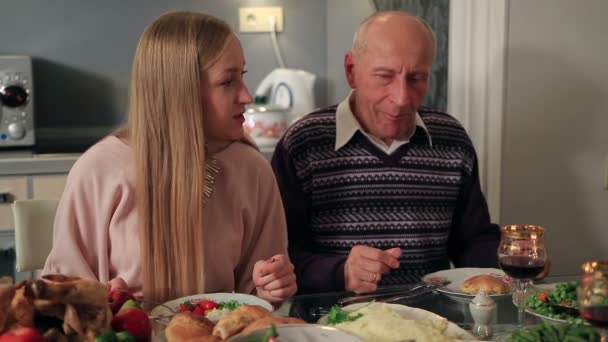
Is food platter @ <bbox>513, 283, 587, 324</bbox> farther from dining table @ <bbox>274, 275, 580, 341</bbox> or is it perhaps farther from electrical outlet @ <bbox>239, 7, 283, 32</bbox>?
electrical outlet @ <bbox>239, 7, 283, 32</bbox>

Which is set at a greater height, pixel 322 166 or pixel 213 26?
pixel 213 26

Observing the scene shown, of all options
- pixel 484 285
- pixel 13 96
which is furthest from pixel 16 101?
pixel 484 285

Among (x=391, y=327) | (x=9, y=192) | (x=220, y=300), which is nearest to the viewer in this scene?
(x=391, y=327)

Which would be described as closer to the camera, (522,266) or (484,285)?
(522,266)

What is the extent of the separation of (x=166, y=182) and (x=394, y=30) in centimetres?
69

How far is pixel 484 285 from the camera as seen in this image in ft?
4.44

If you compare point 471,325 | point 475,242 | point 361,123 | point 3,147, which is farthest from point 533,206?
point 3,147

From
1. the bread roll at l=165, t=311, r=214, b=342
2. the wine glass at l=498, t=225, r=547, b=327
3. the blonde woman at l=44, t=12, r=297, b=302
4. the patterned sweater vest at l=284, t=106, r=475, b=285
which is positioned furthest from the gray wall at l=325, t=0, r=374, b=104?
the bread roll at l=165, t=311, r=214, b=342

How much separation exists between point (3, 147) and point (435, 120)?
163cm

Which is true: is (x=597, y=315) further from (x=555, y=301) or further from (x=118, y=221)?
(x=118, y=221)

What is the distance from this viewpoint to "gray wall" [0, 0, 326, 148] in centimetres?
302

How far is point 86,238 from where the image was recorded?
55.7 inches

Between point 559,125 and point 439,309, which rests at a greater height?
point 559,125

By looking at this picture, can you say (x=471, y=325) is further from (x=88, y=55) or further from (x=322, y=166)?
(x=88, y=55)
